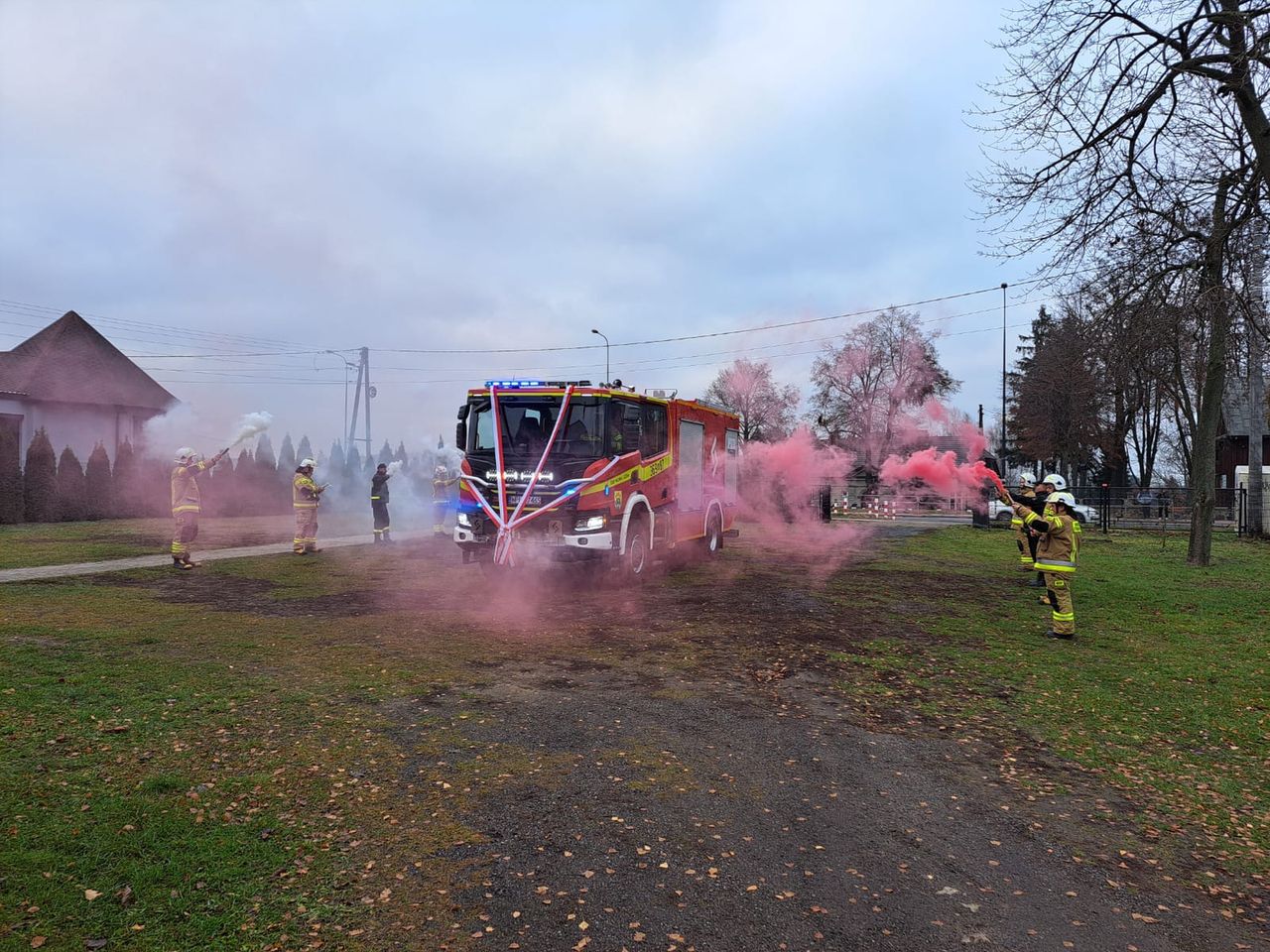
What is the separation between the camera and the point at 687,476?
14.8m

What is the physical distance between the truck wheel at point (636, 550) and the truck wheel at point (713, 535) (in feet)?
12.1

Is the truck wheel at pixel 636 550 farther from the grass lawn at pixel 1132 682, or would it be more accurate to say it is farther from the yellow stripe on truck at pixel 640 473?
the grass lawn at pixel 1132 682

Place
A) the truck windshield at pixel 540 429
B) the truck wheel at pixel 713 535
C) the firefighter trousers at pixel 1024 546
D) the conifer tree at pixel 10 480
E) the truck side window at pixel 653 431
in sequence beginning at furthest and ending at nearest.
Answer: the conifer tree at pixel 10 480 → the truck wheel at pixel 713 535 → the firefighter trousers at pixel 1024 546 → the truck side window at pixel 653 431 → the truck windshield at pixel 540 429

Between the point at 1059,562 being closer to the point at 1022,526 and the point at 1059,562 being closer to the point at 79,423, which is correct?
the point at 1022,526

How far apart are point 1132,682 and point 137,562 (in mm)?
15908

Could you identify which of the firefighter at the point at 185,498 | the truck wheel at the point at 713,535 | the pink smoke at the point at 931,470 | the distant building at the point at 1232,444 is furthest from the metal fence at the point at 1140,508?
the firefighter at the point at 185,498

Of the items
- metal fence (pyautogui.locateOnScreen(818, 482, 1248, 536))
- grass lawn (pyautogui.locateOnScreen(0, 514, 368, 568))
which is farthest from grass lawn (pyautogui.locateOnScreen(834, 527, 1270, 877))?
grass lawn (pyautogui.locateOnScreen(0, 514, 368, 568))

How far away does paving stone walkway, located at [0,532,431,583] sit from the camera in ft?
40.7

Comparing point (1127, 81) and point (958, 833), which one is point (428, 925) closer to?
point (958, 833)

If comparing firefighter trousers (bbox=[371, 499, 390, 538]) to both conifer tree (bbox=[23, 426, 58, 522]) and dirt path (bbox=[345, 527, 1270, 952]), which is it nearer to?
dirt path (bbox=[345, 527, 1270, 952])

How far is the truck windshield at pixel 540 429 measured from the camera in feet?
37.9

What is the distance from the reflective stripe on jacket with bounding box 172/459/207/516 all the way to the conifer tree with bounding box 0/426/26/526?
13.7 m

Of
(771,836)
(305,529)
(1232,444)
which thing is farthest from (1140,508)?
(771,836)

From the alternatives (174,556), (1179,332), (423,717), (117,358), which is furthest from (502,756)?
(117,358)
